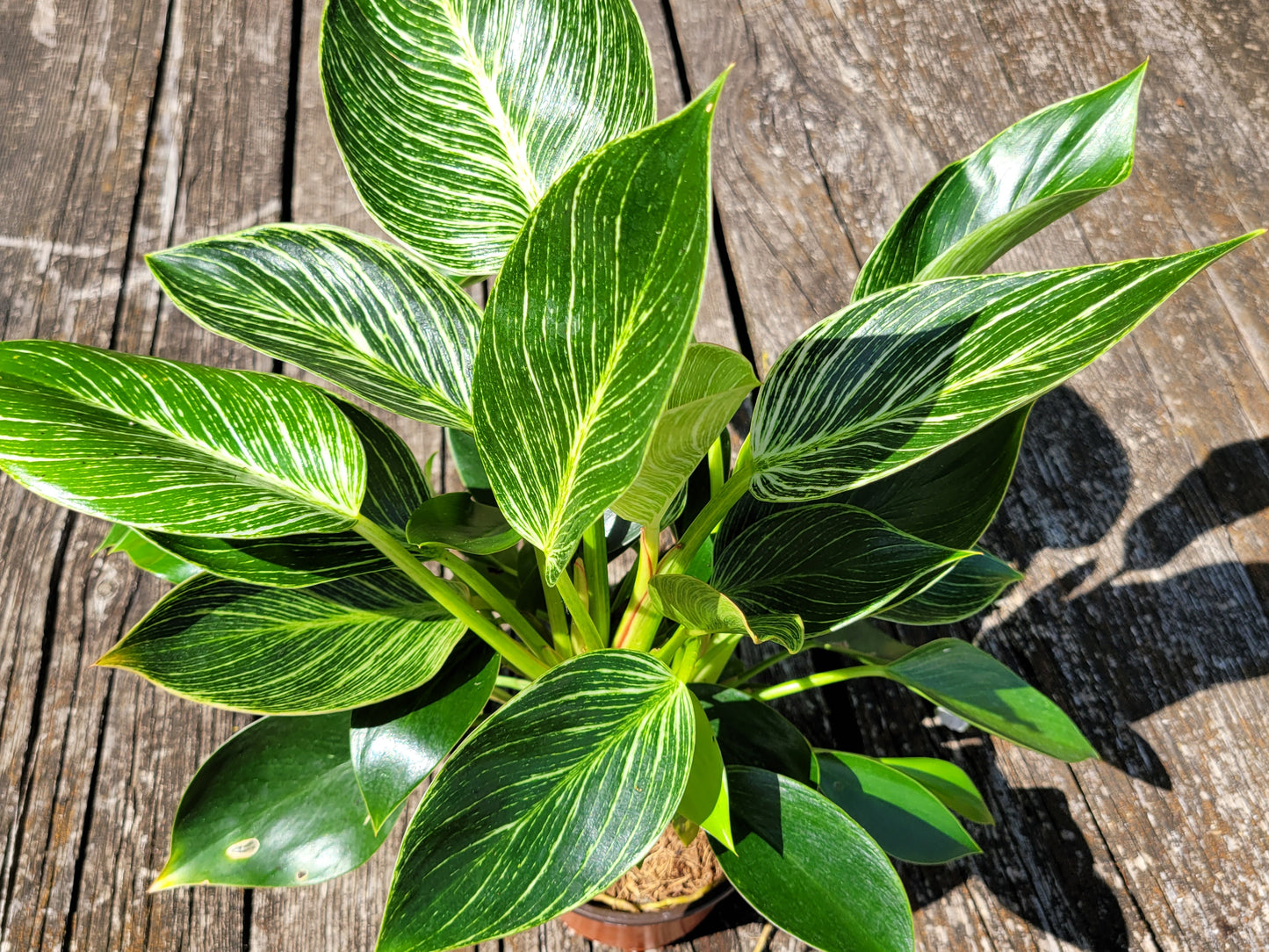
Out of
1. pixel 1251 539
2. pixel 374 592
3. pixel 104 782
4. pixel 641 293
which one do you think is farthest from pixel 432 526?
pixel 1251 539

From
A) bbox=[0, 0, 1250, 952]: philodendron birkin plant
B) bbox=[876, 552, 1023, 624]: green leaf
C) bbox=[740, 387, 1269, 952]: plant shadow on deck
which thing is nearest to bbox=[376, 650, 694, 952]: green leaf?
bbox=[0, 0, 1250, 952]: philodendron birkin plant

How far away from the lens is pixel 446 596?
1.60 feet

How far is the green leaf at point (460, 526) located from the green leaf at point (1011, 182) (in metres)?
0.23

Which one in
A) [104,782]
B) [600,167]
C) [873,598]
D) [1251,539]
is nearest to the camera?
[600,167]

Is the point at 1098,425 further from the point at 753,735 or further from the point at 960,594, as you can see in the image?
the point at 753,735

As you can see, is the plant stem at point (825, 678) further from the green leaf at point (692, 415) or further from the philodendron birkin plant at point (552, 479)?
the green leaf at point (692, 415)

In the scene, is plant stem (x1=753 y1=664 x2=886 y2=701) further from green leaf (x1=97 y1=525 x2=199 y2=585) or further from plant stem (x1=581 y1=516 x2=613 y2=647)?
green leaf (x1=97 y1=525 x2=199 y2=585)

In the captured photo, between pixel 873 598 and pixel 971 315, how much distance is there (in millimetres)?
138

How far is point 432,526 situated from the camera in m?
0.46

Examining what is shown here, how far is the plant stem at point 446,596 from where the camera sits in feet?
1.48

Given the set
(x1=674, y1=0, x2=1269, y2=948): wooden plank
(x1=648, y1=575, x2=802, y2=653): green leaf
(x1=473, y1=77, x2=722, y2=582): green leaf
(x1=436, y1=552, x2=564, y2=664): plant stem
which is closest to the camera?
(x1=473, y1=77, x2=722, y2=582): green leaf

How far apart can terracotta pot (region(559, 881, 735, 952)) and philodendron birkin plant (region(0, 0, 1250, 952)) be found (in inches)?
5.6

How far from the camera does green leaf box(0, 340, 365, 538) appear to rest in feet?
1.22

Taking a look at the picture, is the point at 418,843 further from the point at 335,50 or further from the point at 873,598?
the point at 335,50
